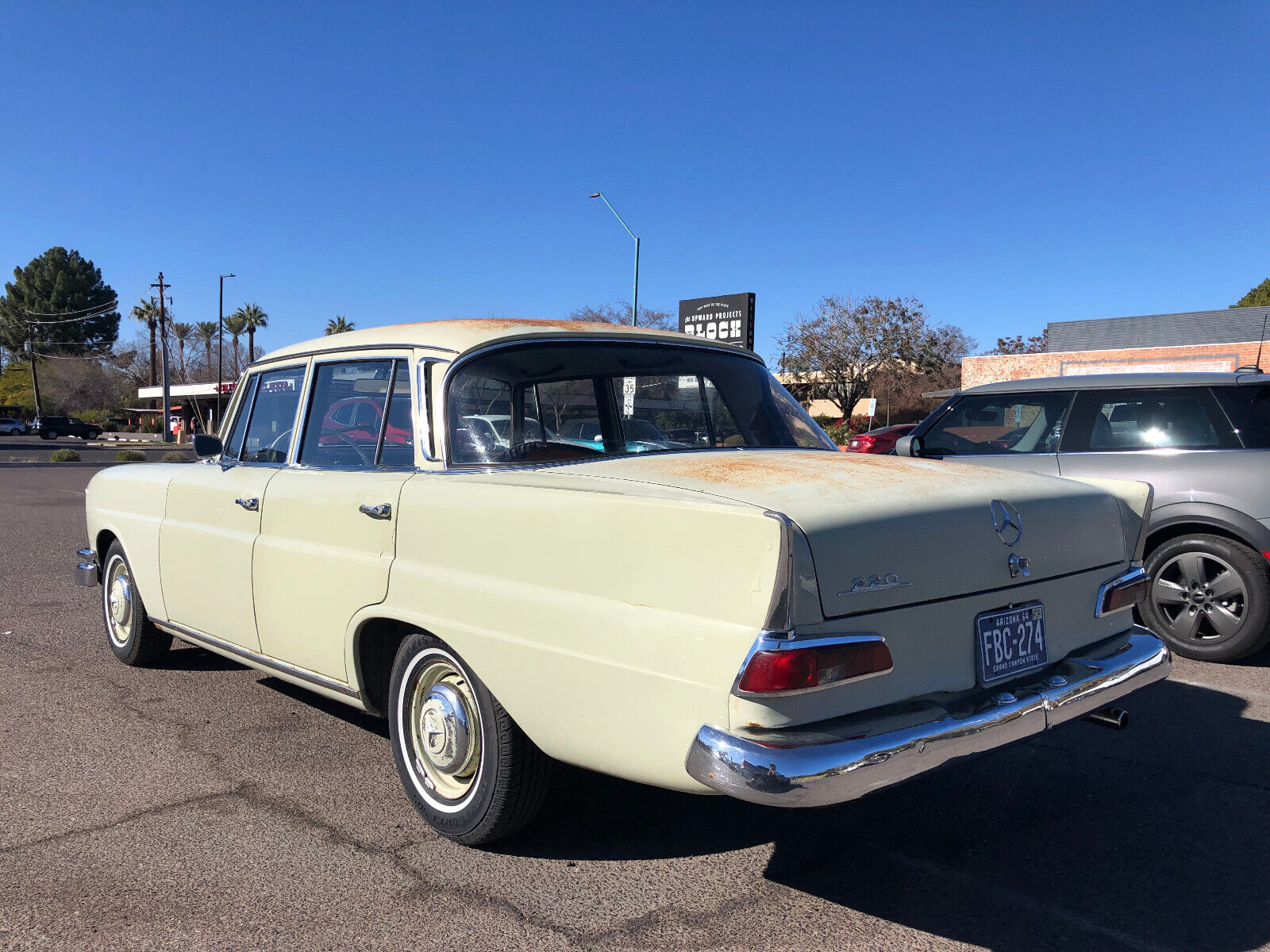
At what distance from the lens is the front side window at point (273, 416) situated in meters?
4.15

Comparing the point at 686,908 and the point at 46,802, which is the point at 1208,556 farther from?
the point at 46,802

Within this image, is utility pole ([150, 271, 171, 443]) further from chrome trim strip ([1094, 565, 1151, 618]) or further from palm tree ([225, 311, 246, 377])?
chrome trim strip ([1094, 565, 1151, 618])

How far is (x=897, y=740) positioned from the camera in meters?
2.35

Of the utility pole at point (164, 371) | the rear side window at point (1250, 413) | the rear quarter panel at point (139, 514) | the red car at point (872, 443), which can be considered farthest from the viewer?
the utility pole at point (164, 371)

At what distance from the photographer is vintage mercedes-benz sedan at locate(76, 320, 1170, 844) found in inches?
90.7

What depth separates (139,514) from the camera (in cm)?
483

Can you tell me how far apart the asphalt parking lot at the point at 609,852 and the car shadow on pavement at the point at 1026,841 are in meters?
0.01

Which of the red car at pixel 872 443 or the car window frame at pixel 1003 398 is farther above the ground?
the car window frame at pixel 1003 398

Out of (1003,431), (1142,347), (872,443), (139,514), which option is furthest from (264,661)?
(1142,347)

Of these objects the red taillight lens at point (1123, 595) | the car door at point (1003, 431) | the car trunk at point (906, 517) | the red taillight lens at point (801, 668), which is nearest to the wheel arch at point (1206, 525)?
the car door at point (1003, 431)

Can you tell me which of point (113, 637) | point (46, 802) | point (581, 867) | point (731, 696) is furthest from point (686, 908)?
point (113, 637)

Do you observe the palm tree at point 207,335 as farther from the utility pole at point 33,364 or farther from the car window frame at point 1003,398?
the car window frame at point 1003,398

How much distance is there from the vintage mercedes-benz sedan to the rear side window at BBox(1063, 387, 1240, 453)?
2836mm

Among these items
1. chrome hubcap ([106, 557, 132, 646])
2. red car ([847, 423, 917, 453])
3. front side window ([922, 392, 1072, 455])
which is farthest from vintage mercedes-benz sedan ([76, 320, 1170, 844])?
red car ([847, 423, 917, 453])
